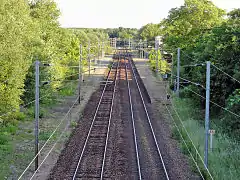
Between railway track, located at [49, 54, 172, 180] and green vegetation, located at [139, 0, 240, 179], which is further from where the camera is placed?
green vegetation, located at [139, 0, 240, 179]

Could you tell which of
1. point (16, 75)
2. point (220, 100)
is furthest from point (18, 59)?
point (220, 100)

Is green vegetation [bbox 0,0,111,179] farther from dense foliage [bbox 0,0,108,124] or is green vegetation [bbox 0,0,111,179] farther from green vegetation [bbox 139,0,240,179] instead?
green vegetation [bbox 139,0,240,179]

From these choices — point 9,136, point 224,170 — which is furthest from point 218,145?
point 9,136

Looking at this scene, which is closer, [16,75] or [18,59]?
[16,75]

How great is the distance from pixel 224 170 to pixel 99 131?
9.22 metres

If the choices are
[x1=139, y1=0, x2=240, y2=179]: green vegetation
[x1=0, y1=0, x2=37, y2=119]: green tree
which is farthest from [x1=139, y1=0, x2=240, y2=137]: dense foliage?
[x1=0, y1=0, x2=37, y2=119]: green tree

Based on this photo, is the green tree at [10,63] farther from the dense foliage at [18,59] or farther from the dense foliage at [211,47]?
the dense foliage at [211,47]

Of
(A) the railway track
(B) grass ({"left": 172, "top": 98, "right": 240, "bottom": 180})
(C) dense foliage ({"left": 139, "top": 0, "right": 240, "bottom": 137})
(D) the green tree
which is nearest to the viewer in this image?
(B) grass ({"left": 172, "top": 98, "right": 240, "bottom": 180})

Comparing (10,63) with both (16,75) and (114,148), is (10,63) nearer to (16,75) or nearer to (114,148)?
(16,75)

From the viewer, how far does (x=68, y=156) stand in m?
17.5

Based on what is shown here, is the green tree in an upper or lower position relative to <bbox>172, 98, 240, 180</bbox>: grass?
upper

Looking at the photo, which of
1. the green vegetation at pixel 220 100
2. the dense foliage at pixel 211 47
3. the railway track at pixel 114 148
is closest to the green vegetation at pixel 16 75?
the railway track at pixel 114 148

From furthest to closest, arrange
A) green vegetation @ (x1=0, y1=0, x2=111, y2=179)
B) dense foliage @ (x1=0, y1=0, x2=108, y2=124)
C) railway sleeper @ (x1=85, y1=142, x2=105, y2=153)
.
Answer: dense foliage @ (x1=0, y1=0, x2=108, y2=124) → green vegetation @ (x1=0, y1=0, x2=111, y2=179) → railway sleeper @ (x1=85, y1=142, x2=105, y2=153)

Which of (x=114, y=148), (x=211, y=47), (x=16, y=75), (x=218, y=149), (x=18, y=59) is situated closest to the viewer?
(x=218, y=149)
